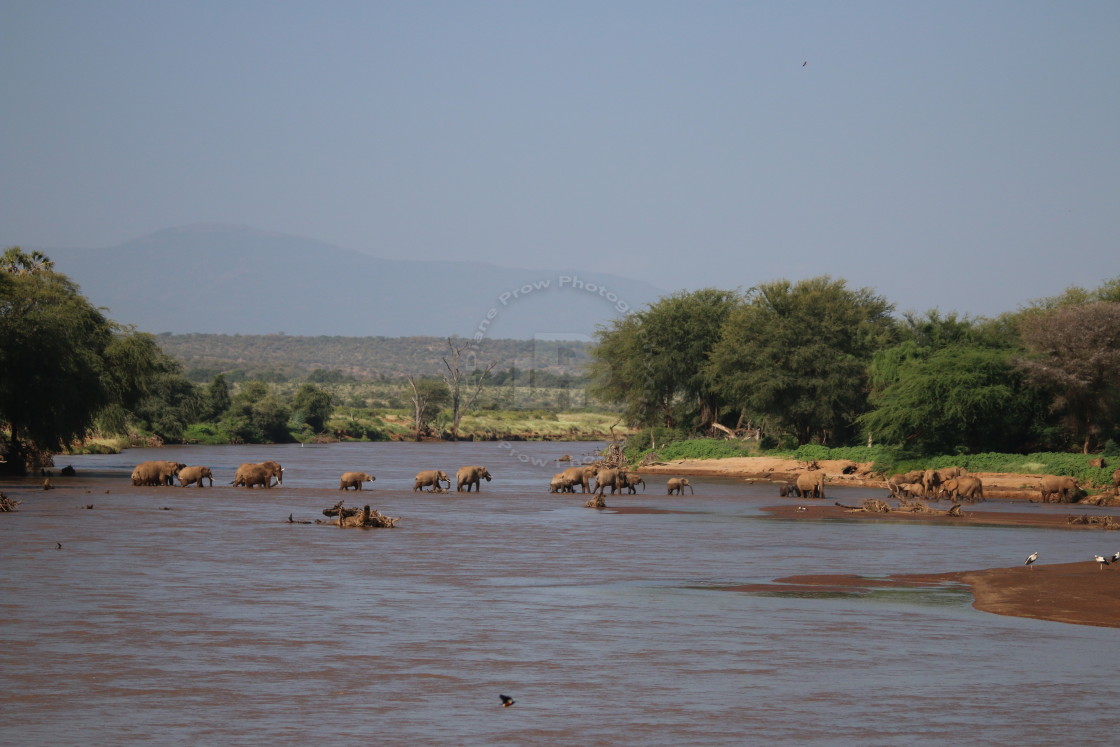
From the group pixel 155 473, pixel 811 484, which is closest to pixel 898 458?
pixel 811 484

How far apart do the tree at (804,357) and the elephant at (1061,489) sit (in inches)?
754

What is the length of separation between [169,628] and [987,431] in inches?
1735

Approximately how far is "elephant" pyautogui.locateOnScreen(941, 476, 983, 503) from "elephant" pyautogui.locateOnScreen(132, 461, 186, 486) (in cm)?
2921

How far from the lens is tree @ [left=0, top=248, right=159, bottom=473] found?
45.9 meters

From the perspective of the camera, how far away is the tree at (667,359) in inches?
2931

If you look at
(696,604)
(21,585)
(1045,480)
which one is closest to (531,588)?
(696,604)

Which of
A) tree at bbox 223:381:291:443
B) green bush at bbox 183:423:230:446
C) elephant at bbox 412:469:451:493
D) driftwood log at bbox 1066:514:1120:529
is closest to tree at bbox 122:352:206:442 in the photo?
green bush at bbox 183:423:230:446

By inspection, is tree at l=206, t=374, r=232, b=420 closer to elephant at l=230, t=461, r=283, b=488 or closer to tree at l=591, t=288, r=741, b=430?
tree at l=591, t=288, r=741, b=430

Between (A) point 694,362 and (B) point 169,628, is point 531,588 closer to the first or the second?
(B) point 169,628

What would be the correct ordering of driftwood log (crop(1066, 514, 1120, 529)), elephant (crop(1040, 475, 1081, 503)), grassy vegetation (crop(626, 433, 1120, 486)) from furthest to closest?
1. grassy vegetation (crop(626, 433, 1120, 486))
2. elephant (crop(1040, 475, 1081, 503))
3. driftwood log (crop(1066, 514, 1120, 529))

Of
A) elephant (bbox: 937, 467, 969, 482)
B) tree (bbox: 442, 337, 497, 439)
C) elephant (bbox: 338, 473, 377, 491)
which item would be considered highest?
tree (bbox: 442, 337, 497, 439)

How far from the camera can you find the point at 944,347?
2319 inches

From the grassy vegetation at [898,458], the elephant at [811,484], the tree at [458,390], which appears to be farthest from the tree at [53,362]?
the tree at [458,390]

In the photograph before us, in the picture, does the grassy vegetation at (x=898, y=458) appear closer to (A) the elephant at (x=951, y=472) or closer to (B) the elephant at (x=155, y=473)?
(A) the elephant at (x=951, y=472)
